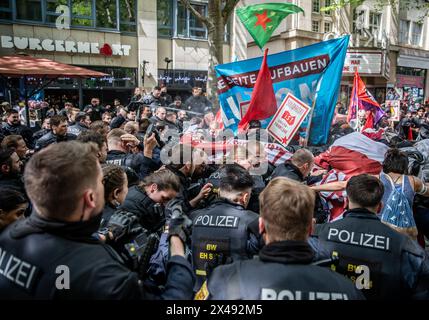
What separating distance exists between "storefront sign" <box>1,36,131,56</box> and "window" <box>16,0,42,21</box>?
1068 mm

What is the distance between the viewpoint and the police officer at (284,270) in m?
1.62

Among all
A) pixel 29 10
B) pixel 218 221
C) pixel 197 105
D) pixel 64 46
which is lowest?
pixel 218 221

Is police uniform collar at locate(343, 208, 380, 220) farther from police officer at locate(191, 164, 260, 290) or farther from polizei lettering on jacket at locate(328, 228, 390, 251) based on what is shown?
police officer at locate(191, 164, 260, 290)

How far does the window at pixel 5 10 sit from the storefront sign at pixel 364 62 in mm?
18925

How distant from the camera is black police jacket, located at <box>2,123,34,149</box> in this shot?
750 centimetres

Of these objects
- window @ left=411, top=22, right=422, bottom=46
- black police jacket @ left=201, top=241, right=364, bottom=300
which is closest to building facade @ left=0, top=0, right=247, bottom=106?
black police jacket @ left=201, top=241, right=364, bottom=300

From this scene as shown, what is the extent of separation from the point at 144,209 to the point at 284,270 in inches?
71.3

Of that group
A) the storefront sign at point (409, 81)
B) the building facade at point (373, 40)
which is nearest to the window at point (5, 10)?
the building facade at point (373, 40)

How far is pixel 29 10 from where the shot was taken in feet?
52.2

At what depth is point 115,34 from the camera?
57.8 feet

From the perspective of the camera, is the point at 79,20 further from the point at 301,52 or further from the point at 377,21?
the point at 377,21

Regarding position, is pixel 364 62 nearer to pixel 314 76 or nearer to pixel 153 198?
pixel 314 76

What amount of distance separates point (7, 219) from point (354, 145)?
3.76 m

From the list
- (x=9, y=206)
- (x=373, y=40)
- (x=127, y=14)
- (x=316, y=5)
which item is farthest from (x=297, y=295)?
(x=373, y=40)
